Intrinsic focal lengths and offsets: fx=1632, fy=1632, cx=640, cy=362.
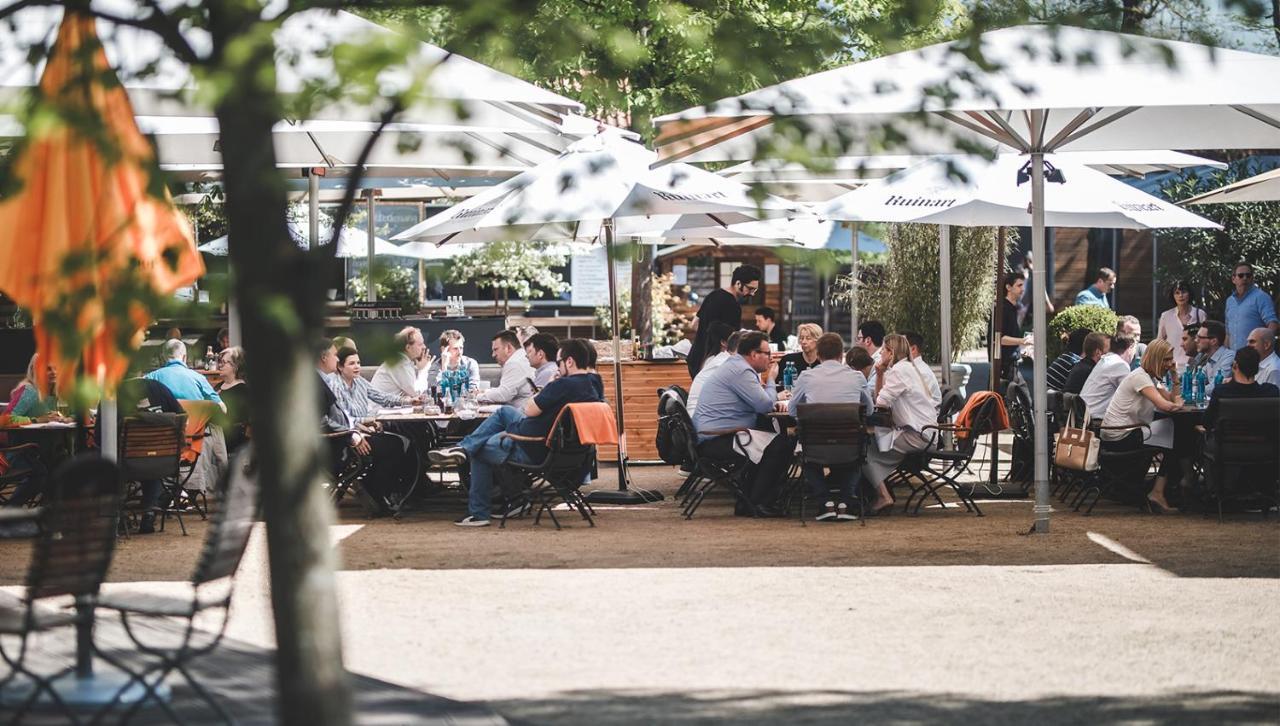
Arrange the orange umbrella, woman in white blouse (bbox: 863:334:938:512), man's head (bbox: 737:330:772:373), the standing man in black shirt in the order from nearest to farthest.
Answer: the orange umbrella → woman in white blouse (bbox: 863:334:938:512) → man's head (bbox: 737:330:772:373) → the standing man in black shirt

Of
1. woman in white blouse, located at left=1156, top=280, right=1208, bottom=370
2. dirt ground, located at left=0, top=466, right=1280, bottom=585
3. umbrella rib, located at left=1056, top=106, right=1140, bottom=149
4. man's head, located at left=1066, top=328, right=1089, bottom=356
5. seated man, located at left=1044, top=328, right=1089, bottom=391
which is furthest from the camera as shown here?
woman in white blouse, located at left=1156, top=280, right=1208, bottom=370

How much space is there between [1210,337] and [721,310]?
4514 millimetres

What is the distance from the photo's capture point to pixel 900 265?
22.9m

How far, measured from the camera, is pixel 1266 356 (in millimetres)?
13305

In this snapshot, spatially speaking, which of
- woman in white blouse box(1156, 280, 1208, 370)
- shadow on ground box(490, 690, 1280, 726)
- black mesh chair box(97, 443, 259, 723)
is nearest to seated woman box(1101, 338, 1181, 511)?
woman in white blouse box(1156, 280, 1208, 370)

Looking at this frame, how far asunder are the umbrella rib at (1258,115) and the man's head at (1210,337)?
6.97 feet

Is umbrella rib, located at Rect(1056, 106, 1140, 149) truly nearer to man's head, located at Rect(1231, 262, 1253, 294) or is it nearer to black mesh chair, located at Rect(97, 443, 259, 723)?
man's head, located at Rect(1231, 262, 1253, 294)

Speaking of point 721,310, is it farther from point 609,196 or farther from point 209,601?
point 209,601

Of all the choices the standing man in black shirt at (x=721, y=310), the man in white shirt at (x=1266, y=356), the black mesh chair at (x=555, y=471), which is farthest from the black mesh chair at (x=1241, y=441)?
the standing man in black shirt at (x=721, y=310)

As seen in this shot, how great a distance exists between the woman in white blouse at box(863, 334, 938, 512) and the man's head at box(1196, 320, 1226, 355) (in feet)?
8.67

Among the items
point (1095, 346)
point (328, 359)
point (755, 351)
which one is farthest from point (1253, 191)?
point (328, 359)

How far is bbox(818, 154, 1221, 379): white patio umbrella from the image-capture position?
1363 centimetres

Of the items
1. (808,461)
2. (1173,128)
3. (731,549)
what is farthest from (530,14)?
(1173,128)

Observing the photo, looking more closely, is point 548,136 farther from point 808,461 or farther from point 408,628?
point 408,628
